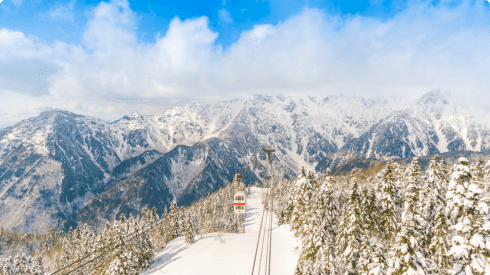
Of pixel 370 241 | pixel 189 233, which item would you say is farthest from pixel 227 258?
pixel 370 241

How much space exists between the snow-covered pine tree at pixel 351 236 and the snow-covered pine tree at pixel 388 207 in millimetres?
4568

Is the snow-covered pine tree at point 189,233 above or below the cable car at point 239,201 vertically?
below

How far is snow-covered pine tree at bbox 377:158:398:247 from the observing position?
30.3 metres

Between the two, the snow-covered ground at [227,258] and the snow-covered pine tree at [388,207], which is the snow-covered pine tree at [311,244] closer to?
the snow-covered pine tree at [388,207]

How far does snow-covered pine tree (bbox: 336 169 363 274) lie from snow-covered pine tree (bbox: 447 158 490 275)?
11354mm

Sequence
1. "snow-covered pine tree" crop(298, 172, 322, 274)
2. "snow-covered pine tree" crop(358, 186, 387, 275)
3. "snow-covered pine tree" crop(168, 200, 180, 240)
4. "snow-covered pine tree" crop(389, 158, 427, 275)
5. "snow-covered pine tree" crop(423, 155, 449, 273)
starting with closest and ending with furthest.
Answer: "snow-covered pine tree" crop(389, 158, 427, 275) → "snow-covered pine tree" crop(423, 155, 449, 273) → "snow-covered pine tree" crop(358, 186, 387, 275) → "snow-covered pine tree" crop(298, 172, 322, 274) → "snow-covered pine tree" crop(168, 200, 180, 240)

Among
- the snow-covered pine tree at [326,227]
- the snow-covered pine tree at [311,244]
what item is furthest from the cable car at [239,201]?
the snow-covered pine tree at [326,227]

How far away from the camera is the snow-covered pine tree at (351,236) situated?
27703mm

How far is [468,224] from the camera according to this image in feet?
51.7

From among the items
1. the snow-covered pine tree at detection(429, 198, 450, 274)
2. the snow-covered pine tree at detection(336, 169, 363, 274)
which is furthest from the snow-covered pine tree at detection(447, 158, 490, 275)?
the snow-covered pine tree at detection(336, 169, 363, 274)

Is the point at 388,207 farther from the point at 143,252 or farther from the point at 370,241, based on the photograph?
the point at 143,252

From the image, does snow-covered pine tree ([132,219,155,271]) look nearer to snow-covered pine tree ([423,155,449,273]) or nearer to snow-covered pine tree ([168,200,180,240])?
snow-covered pine tree ([168,200,180,240])

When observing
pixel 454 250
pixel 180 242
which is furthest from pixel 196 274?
pixel 454 250

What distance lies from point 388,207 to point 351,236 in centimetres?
736
